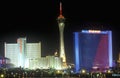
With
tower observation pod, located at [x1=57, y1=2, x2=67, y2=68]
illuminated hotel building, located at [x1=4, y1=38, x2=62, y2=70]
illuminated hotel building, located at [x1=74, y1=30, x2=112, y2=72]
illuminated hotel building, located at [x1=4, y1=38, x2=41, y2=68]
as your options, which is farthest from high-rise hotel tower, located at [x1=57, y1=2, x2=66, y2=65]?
illuminated hotel building, located at [x1=4, y1=38, x2=41, y2=68]

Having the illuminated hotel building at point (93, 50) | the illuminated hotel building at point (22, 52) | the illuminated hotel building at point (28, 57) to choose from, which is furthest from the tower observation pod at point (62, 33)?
the illuminated hotel building at point (22, 52)

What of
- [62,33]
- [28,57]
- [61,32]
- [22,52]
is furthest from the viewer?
[28,57]

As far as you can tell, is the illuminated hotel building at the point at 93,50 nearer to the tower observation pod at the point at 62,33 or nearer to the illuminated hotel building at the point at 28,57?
the tower observation pod at the point at 62,33

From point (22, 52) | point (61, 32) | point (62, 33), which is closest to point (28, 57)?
point (22, 52)

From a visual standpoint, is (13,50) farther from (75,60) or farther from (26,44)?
(75,60)

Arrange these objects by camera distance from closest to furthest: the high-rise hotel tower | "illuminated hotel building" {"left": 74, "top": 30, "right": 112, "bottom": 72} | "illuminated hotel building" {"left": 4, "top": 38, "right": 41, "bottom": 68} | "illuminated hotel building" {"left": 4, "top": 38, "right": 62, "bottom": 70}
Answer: the high-rise hotel tower < "illuminated hotel building" {"left": 4, "top": 38, "right": 62, "bottom": 70} < "illuminated hotel building" {"left": 74, "top": 30, "right": 112, "bottom": 72} < "illuminated hotel building" {"left": 4, "top": 38, "right": 41, "bottom": 68}

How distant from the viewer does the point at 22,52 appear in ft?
383

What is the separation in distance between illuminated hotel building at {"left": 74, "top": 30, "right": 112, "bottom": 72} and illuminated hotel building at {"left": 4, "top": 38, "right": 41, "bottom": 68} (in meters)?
11.6

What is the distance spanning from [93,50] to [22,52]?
1967 centimetres

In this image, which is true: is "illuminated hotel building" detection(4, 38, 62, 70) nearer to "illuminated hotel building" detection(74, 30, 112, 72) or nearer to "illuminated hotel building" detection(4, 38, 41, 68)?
"illuminated hotel building" detection(4, 38, 41, 68)

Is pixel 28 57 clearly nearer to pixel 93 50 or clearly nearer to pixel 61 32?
pixel 61 32

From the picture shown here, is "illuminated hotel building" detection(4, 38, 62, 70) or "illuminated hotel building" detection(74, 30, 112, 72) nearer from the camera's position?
"illuminated hotel building" detection(4, 38, 62, 70)

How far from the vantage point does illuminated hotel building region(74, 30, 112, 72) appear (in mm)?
112875

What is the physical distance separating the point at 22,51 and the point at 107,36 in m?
23.8
